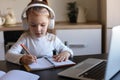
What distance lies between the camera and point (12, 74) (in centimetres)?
120

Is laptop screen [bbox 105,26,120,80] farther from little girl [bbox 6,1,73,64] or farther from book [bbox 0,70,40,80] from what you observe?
little girl [bbox 6,1,73,64]

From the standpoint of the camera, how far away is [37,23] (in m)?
1.65

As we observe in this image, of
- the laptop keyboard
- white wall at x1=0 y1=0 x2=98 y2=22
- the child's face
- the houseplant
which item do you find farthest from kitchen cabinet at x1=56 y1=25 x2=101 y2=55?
the laptop keyboard

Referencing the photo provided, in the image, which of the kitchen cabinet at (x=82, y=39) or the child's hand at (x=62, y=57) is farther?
the kitchen cabinet at (x=82, y=39)

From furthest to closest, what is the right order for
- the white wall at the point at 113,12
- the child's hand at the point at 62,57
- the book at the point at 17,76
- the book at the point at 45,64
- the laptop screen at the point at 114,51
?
the white wall at the point at 113,12, the child's hand at the point at 62,57, the book at the point at 45,64, the book at the point at 17,76, the laptop screen at the point at 114,51

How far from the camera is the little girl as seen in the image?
1.54 meters

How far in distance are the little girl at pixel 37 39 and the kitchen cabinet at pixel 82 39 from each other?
52.0 inches

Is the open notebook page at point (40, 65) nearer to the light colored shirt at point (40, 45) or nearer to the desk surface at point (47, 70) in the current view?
the desk surface at point (47, 70)

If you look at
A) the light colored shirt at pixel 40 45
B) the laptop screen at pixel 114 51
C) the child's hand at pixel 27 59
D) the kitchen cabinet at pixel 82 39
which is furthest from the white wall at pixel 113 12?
the laptop screen at pixel 114 51

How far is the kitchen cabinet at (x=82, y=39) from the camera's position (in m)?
3.14

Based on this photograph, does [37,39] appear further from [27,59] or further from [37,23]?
[27,59]

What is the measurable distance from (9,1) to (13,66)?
2180mm

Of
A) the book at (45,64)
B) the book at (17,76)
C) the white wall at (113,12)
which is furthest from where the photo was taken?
the white wall at (113,12)

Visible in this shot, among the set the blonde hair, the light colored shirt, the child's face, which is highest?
the blonde hair
